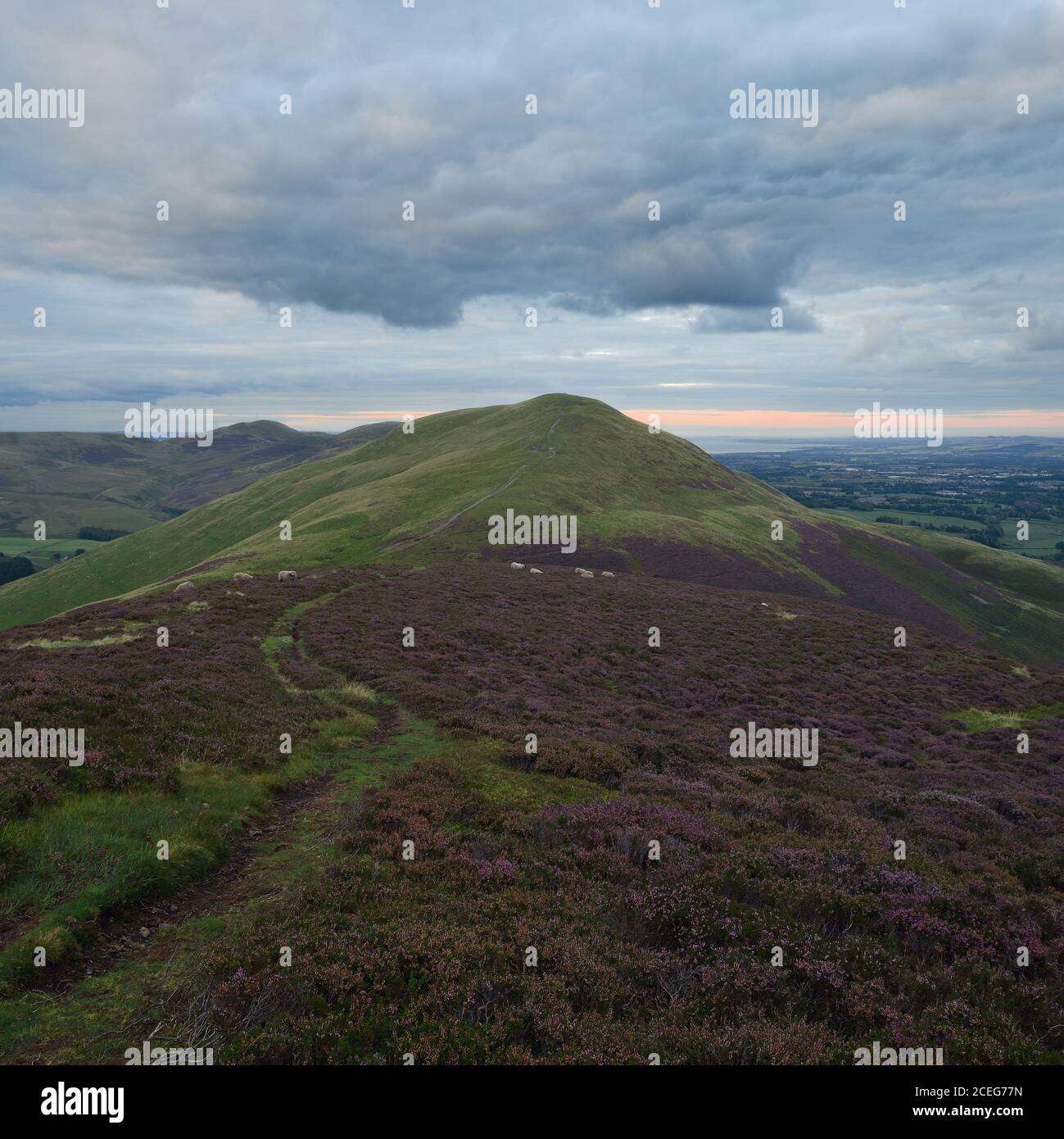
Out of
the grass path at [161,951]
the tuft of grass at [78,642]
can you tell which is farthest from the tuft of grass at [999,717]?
the tuft of grass at [78,642]

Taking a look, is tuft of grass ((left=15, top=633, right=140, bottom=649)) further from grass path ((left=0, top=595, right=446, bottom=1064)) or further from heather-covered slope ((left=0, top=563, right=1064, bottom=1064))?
grass path ((left=0, top=595, right=446, bottom=1064))

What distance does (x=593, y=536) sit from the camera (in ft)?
287

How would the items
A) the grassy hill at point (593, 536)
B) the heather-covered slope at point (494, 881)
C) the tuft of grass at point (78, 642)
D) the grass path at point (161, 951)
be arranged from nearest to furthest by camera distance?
the grass path at point (161, 951) → the heather-covered slope at point (494, 881) → the tuft of grass at point (78, 642) → the grassy hill at point (593, 536)

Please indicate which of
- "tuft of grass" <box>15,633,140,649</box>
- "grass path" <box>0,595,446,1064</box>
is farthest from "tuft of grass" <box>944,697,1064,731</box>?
"tuft of grass" <box>15,633,140,649</box>

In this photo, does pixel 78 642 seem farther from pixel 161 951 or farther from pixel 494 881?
pixel 494 881

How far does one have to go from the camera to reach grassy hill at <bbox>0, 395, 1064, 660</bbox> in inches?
3214

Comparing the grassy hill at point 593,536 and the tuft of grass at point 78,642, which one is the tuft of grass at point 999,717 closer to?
the grassy hill at point 593,536

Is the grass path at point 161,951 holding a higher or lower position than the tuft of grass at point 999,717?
higher

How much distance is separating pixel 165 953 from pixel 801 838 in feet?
42.9

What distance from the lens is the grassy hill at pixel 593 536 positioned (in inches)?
3214

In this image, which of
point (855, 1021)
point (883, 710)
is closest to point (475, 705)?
point (855, 1021)

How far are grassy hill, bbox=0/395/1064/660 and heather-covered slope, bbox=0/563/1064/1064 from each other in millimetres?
48056

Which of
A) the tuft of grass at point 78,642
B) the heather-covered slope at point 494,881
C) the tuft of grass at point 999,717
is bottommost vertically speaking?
the tuft of grass at point 999,717

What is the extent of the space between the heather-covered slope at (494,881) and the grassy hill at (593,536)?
48.1 meters
